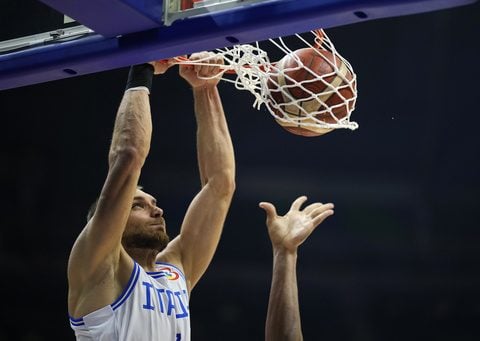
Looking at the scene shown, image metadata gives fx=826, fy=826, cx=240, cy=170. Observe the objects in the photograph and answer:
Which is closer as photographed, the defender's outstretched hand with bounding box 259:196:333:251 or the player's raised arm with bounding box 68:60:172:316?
the player's raised arm with bounding box 68:60:172:316

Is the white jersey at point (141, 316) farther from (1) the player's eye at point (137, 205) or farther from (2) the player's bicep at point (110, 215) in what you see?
(1) the player's eye at point (137, 205)

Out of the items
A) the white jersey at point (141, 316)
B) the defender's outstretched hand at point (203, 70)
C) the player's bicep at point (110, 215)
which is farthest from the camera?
the defender's outstretched hand at point (203, 70)

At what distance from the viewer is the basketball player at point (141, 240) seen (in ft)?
9.58

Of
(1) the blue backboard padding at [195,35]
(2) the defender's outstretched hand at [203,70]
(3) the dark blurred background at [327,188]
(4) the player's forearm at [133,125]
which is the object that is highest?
(1) the blue backboard padding at [195,35]

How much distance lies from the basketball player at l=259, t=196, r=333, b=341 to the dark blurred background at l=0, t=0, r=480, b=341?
2369mm

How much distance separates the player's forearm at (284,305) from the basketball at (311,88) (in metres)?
0.58

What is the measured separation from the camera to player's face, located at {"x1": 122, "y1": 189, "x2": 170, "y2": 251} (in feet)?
11.1

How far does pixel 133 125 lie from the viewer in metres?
2.94

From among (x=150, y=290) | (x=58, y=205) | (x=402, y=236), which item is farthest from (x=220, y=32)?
(x=58, y=205)

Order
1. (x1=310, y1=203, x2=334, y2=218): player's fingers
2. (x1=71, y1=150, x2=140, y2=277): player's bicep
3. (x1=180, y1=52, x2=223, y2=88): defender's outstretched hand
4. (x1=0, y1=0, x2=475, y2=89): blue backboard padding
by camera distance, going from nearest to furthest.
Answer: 1. (x1=0, y1=0, x2=475, y2=89): blue backboard padding
2. (x1=71, y1=150, x2=140, y2=277): player's bicep
3. (x1=180, y1=52, x2=223, y2=88): defender's outstretched hand
4. (x1=310, y1=203, x2=334, y2=218): player's fingers

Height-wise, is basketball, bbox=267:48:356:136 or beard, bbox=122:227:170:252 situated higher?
basketball, bbox=267:48:356:136

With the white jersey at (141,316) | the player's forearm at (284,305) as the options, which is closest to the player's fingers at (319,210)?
the player's forearm at (284,305)

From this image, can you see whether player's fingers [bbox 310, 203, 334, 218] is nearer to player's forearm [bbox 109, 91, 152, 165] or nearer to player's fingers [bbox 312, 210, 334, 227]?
player's fingers [bbox 312, 210, 334, 227]

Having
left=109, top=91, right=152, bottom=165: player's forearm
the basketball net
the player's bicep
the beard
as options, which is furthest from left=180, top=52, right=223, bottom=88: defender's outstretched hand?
the beard
